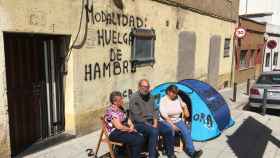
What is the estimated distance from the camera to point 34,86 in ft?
18.8

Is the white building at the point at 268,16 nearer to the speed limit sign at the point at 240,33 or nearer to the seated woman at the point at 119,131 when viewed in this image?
the speed limit sign at the point at 240,33

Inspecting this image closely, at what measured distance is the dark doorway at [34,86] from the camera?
5286mm

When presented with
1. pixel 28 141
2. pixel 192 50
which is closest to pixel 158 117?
pixel 28 141

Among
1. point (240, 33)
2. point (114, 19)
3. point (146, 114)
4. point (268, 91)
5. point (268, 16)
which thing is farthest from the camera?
point (268, 16)

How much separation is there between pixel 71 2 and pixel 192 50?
681 centimetres

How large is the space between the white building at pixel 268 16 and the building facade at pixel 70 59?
1802 cm

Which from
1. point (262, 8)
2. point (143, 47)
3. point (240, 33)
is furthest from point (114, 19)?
point (262, 8)

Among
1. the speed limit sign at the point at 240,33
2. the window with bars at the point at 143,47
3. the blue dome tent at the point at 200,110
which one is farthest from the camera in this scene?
the speed limit sign at the point at 240,33

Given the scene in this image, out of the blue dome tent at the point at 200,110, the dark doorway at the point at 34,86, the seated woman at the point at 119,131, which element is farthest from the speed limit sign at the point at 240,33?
the seated woman at the point at 119,131

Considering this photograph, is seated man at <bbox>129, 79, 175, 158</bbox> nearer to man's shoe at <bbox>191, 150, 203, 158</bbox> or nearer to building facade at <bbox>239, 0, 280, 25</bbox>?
man's shoe at <bbox>191, 150, 203, 158</bbox>

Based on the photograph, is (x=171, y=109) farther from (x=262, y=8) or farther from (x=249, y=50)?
(x=262, y=8)

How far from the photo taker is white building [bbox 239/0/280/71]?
25.0 meters

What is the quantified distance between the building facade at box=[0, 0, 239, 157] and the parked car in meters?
3.03

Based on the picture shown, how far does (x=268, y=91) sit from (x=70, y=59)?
6494mm
